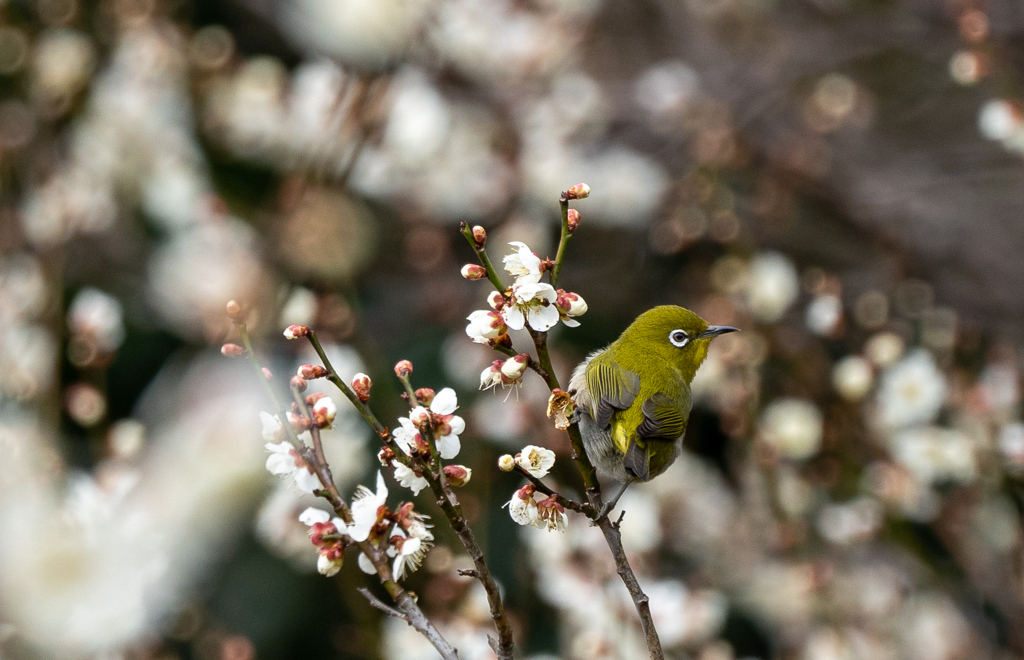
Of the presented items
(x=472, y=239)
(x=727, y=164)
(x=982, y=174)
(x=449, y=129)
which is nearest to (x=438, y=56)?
(x=449, y=129)

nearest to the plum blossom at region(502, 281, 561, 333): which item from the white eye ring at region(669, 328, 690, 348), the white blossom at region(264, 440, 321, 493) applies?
the white blossom at region(264, 440, 321, 493)

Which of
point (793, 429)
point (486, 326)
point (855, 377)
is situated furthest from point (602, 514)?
point (793, 429)

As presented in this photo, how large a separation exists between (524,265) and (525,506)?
36 centimetres

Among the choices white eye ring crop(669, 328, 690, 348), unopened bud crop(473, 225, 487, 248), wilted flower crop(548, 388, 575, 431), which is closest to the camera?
unopened bud crop(473, 225, 487, 248)

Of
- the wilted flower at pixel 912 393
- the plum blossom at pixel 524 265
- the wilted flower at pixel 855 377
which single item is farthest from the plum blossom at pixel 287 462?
the wilted flower at pixel 912 393

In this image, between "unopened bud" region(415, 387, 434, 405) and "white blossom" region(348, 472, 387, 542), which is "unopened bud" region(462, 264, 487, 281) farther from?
"white blossom" region(348, 472, 387, 542)

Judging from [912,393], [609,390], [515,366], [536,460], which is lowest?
[912,393]

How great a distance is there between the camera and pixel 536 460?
4.24 feet

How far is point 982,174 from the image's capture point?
5082 millimetres

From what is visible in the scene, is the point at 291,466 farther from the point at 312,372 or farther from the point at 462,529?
the point at 462,529

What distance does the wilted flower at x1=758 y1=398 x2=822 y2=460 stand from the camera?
3.08 meters

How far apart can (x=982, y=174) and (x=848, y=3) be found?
1.40 meters

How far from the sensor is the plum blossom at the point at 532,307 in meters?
1.22

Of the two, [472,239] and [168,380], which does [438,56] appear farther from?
[472,239]
